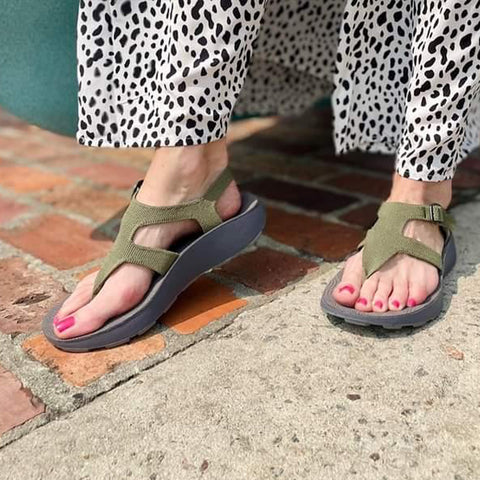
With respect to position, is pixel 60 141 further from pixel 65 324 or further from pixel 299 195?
pixel 65 324

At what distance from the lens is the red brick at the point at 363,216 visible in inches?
49.8

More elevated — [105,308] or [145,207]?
[145,207]

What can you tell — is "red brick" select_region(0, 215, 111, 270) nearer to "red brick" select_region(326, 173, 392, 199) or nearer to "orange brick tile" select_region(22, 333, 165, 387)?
"orange brick tile" select_region(22, 333, 165, 387)

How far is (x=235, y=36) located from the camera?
0.86 metres

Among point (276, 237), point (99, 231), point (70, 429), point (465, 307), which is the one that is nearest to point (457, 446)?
point (465, 307)

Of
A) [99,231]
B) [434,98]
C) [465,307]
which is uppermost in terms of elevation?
[434,98]

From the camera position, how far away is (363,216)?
130 centimetres

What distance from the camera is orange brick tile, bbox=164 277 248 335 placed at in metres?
0.89

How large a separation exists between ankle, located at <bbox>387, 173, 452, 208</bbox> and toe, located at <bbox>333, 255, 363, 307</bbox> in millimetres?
125

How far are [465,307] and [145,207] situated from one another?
488 mm

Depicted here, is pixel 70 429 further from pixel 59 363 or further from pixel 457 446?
pixel 457 446

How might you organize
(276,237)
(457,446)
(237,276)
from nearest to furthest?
(457,446), (237,276), (276,237)

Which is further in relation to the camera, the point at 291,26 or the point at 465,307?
the point at 291,26

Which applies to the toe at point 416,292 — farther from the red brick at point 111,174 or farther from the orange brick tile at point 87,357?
the red brick at point 111,174
